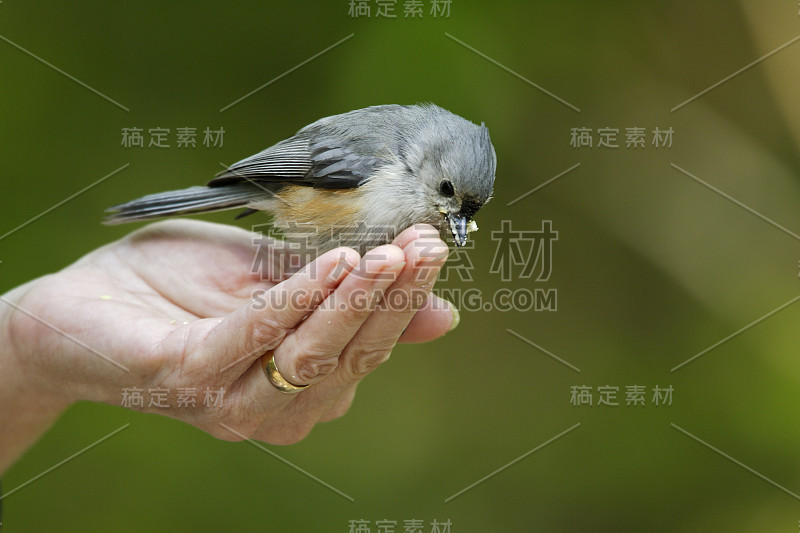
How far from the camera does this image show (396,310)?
1.86 m

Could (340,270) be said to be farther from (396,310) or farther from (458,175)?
(458,175)

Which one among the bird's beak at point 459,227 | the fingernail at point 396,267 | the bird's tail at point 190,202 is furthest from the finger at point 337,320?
the bird's tail at point 190,202

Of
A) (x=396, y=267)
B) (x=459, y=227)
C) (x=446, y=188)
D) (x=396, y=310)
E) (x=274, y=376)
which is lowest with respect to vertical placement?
(x=274, y=376)

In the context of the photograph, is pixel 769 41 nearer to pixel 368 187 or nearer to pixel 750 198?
pixel 750 198

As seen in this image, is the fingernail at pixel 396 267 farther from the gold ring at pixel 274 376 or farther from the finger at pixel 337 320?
the gold ring at pixel 274 376

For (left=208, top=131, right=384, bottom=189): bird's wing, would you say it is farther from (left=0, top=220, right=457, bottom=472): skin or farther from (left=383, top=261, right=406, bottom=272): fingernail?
(left=383, top=261, right=406, bottom=272): fingernail

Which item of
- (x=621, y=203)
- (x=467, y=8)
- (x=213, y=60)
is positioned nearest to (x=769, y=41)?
(x=621, y=203)

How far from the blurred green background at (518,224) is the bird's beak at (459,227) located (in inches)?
58.2

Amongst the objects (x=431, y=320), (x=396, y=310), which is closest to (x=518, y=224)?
(x=431, y=320)

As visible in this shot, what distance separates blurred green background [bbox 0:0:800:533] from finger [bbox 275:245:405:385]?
1747 mm

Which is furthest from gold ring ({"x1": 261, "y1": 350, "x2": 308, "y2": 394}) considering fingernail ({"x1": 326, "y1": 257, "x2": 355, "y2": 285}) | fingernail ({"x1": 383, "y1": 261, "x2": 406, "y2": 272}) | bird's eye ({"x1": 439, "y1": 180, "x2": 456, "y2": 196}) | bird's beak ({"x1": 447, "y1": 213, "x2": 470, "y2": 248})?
bird's eye ({"x1": 439, "y1": 180, "x2": 456, "y2": 196})

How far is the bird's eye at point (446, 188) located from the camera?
7.52 ft

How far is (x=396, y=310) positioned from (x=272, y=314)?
35 centimetres

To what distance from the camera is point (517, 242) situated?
148 inches
